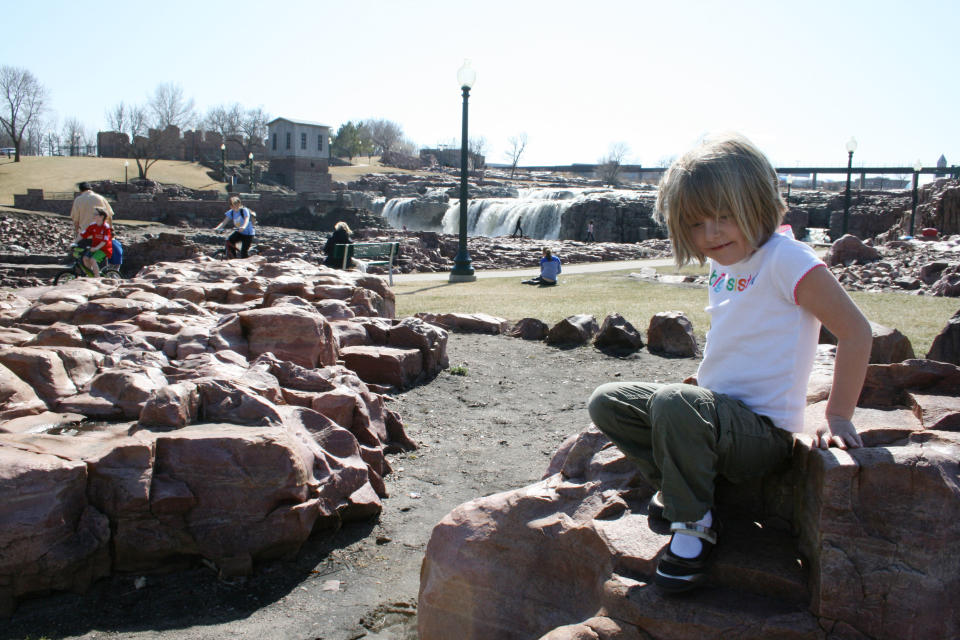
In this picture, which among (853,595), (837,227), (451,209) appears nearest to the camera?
(853,595)

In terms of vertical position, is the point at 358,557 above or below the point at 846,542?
below

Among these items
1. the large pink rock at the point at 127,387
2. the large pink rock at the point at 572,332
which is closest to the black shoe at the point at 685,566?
the large pink rock at the point at 127,387

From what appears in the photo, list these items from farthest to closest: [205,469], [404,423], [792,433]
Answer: [404,423], [205,469], [792,433]

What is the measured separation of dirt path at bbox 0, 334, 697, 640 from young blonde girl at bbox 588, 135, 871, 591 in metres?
1.44

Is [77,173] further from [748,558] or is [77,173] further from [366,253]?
[748,558]

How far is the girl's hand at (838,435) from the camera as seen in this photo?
6.97 feet

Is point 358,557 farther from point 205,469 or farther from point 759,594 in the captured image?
point 759,594

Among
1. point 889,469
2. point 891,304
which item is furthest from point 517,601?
point 891,304

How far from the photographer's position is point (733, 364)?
2.37m

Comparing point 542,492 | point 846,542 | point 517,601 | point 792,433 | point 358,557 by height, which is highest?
point 792,433

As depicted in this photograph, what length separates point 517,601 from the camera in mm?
2543

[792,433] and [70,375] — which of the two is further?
[70,375]

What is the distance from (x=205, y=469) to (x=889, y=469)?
2.94 metres

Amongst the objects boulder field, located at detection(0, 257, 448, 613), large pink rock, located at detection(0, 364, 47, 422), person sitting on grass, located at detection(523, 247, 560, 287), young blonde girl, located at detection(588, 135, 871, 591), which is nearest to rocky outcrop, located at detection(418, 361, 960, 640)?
young blonde girl, located at detection(588, 135, 871, 591)
